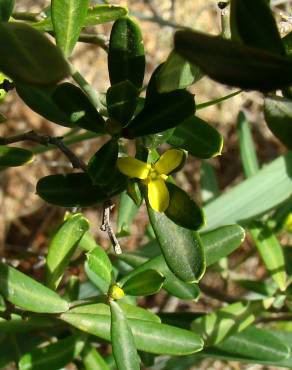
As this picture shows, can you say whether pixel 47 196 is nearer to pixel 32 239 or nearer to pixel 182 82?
pixel 182 82

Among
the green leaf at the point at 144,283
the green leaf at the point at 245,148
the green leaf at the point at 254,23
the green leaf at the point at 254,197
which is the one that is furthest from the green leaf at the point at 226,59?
the green leaf at the point at 245,148

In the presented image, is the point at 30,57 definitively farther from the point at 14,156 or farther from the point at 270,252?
the point at 270,252

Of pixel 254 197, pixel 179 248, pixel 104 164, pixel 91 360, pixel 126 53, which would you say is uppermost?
pixel 126 53

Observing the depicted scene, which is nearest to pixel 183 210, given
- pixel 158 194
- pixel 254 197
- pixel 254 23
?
pixel 158 194

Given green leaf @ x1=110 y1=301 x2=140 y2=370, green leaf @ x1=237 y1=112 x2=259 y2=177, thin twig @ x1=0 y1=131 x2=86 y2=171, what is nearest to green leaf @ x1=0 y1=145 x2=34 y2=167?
thin twig @ x1=0 y1=131 x2=86 y2=171

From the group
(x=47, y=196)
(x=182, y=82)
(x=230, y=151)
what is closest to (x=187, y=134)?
(x=182, y=82)

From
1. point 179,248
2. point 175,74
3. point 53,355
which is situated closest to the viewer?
point 175,74
